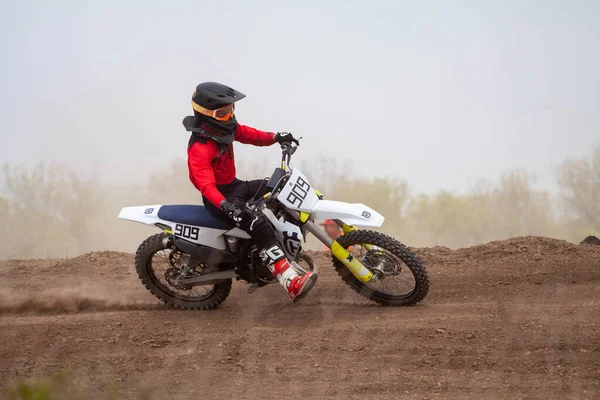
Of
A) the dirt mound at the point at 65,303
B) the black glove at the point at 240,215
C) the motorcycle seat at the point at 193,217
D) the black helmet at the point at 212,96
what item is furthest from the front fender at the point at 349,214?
the dirt mound at the point at 65,303

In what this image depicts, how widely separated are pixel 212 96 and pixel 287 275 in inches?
75.6

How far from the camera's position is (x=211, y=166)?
691 centimetres

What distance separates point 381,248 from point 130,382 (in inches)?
108

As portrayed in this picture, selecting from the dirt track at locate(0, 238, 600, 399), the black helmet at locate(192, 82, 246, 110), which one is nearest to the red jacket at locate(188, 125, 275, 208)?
the black helmet at locate(192, 82, 246, 110)

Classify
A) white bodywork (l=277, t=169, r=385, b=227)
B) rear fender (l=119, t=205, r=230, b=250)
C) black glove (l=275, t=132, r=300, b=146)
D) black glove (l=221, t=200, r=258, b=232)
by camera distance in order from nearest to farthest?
black glove (l=221, t=200, r=258, b=232), white bodywork (l=277, t=169, r=385, b=227), rear fender (l=119, t=205, r=230, b=250), black glove (l=275, t=132, r=300, b=146)

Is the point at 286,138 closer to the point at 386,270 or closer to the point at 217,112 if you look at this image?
the point at 217,112

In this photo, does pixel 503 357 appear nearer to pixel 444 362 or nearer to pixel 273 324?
pixel 444 362

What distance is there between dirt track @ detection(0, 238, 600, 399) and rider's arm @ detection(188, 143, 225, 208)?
1.33 meters

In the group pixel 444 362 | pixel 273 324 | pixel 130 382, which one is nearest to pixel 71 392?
pixel 130 382

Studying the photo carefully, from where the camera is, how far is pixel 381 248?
6719 mm

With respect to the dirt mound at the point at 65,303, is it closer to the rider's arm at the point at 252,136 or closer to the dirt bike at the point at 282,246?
the dirt bike at the point at 282,246

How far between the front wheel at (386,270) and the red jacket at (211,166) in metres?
1.36

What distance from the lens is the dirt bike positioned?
6699 millimetres

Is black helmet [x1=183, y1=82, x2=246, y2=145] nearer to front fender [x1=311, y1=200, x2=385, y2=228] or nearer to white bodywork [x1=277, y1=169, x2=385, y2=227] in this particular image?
white bodywork [x1=277, y1=169, x2=385, y2=227]
